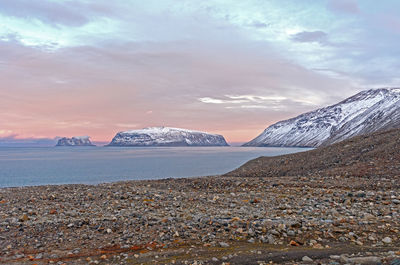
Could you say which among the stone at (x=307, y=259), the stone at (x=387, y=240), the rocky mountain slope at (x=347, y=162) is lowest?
the stone at (x=307, y=259)

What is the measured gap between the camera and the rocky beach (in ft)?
30.3

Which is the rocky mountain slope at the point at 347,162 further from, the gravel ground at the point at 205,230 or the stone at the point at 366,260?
the stone at the point at 366,260

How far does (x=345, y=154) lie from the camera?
34.8m

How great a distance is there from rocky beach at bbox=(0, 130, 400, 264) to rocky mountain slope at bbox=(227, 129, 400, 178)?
7.60 meters

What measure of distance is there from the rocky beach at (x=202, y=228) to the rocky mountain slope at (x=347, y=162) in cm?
760

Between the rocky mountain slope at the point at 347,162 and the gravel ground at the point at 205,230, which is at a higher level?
the rocky mountain slope at the point at 347,162

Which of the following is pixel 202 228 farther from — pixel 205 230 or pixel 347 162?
pixel 347 162

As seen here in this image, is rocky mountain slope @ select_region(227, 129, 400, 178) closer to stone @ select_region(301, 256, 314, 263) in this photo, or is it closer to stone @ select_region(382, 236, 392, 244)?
stone @ select_region(382, 236, 392, 244)

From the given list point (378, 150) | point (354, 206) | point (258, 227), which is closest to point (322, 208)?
point (354, 206)

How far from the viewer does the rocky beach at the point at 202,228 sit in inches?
364

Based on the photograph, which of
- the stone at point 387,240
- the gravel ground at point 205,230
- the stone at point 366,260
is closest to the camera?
the stone at point 366,260

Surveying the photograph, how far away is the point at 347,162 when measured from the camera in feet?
104

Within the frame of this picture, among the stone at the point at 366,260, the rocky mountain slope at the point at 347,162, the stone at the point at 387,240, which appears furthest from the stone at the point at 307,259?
the rocky mountain slope at the point at 347,162

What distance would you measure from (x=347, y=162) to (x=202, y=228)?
997 inches
